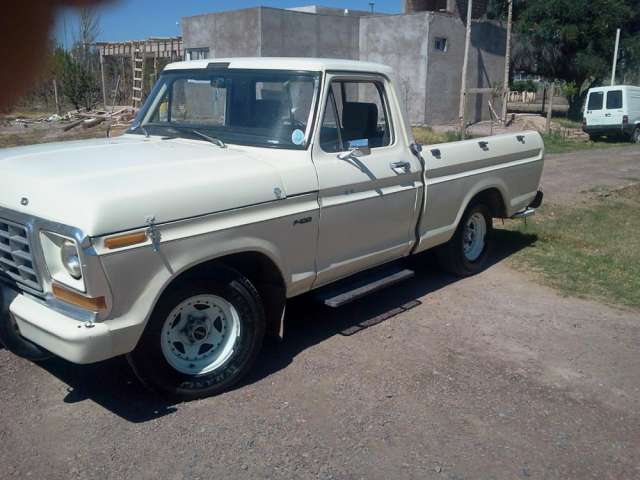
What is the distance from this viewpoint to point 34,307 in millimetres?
3598

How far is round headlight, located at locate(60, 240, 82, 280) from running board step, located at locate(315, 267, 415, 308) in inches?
72.4

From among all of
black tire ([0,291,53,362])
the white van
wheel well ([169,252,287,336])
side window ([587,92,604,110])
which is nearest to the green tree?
side window ([587,92,604,110])

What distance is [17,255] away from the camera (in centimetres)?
363

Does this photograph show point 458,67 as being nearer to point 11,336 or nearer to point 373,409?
point 373,409

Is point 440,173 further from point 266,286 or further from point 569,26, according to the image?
point 569,26

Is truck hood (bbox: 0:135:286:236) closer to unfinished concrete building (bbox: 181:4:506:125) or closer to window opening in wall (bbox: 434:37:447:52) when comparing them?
unfinished concrete building (bbox: 181:4:506:125)

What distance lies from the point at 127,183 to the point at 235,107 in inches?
61.5

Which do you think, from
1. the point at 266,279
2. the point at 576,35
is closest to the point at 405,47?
the point at 576,35

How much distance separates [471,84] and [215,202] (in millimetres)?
20062

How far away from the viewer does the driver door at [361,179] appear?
4555 mm

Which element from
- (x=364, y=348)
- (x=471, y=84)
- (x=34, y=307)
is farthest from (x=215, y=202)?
(x=471, y=84)

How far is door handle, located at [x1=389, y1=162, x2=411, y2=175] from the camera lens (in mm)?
5016

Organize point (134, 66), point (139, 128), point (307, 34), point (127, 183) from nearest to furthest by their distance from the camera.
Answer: point (127, 183) < point (139, 128) < point (307, 34) < point (134, 66)

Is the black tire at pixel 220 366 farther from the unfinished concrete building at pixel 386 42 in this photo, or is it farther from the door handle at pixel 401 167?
the unfinished concrete building at pixel 386 42
